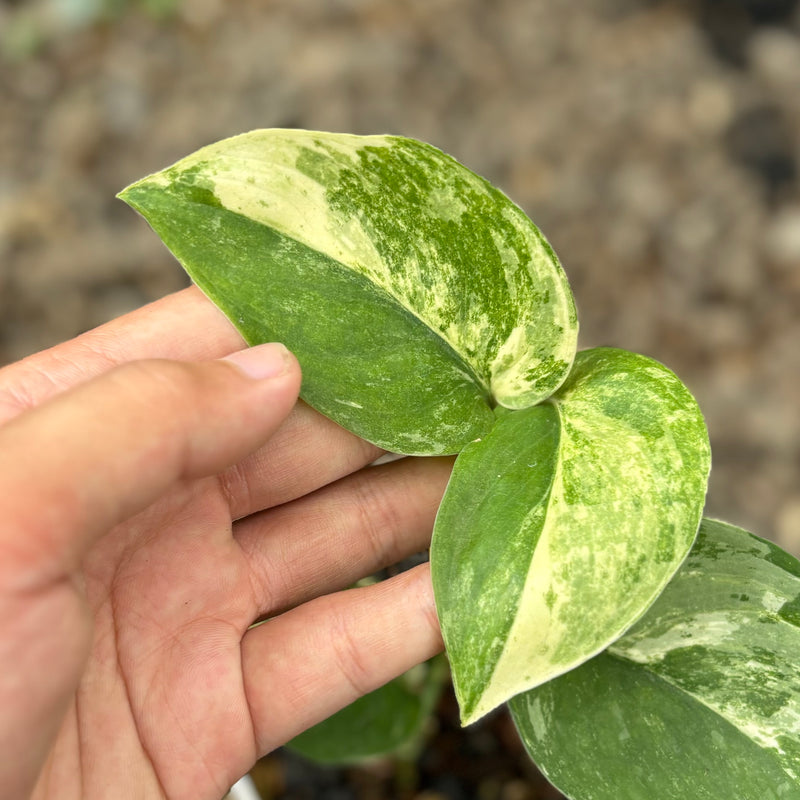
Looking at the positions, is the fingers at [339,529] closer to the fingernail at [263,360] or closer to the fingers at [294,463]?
the fingers at [294,463]

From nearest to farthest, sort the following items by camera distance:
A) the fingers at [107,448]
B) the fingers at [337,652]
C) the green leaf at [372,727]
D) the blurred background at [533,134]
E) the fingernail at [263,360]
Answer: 1. the fingers at [107,448]
2. the fingernail at [263,360]
3. the fingers at [337,652]
4. the green leaf at [372,727]
5. the blurred background at [533,134]

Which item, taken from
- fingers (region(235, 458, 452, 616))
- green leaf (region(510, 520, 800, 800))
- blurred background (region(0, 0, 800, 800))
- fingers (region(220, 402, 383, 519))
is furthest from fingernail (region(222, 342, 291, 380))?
blurred background (region(0, 0, 800, 800))

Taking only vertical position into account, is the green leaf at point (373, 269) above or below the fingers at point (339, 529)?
above

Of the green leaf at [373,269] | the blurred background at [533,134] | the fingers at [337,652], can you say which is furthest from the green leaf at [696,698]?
the blurred background at [533,134]

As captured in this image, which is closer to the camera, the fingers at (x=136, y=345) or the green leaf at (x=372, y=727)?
the fingers at (x=136, y=345)

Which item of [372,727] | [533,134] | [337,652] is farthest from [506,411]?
[533,134]

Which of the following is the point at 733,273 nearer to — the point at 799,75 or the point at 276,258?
the point at 799,75

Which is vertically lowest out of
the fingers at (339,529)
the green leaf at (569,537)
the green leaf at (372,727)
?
the green leaf at (372,727)

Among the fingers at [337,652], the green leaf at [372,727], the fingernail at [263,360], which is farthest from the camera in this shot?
the green leaf at [372,727]
